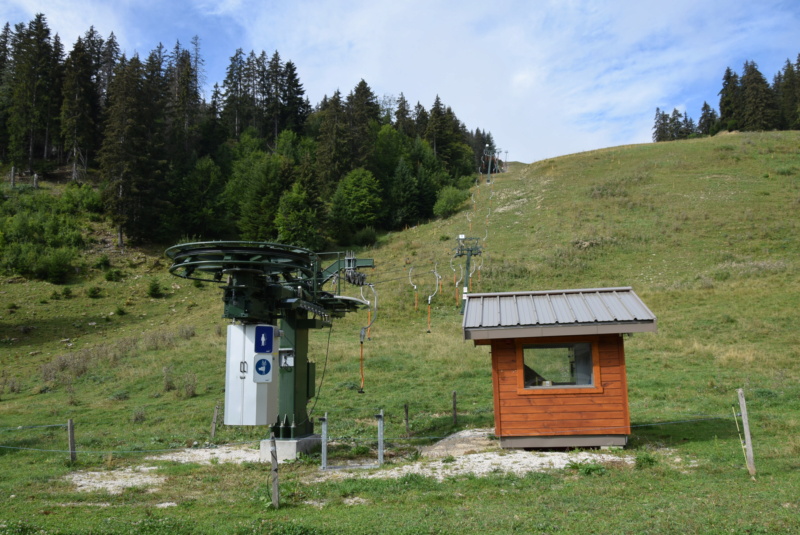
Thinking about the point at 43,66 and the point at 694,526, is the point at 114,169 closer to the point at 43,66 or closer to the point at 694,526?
the point at 43,66

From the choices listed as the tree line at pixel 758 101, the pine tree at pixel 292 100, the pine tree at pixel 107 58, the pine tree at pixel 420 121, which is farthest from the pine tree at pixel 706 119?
the pine tree at pixel 107 58

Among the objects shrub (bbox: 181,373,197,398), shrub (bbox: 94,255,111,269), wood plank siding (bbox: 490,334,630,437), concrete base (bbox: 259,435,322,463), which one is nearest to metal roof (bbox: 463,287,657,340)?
wood plank siding (bbox: 490,334,630,437)

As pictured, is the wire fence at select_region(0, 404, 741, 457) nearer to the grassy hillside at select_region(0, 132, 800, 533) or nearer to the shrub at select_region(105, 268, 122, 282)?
the grassy hillside at select_region(0, 132, 800, 533)

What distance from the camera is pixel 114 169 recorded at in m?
51.9

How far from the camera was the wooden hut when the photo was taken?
12062 millimetres

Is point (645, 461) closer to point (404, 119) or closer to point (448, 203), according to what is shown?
point (448, 203)

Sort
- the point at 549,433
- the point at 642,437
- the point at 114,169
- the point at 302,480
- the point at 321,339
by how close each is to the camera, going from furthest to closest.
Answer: the point at 114,169
the point at 321,339
the point at 642,437
the point at 549,433
the point at 302,480

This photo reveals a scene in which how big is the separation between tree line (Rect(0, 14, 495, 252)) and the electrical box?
44.4 m

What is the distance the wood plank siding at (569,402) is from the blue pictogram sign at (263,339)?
16.6ft

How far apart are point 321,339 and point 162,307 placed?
54.8ft

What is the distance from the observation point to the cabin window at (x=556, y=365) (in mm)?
12500

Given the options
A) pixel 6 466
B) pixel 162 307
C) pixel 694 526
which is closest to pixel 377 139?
pixel 162 307

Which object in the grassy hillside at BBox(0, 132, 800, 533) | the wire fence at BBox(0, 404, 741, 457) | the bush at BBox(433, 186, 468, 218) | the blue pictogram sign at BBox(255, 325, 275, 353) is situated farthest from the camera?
the bush at BBox(433, 186, 468, 218)

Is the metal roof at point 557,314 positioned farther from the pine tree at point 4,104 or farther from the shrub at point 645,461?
the pine tree at point 4,104
